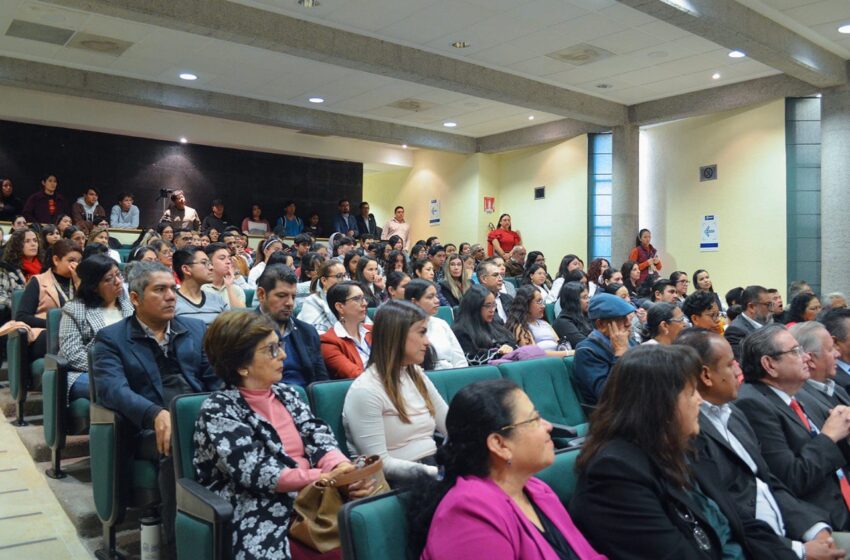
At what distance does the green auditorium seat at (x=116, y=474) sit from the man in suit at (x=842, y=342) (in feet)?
10.6

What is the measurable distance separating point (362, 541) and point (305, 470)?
0.61 metres

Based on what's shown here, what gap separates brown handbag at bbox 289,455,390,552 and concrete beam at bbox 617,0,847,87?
5.60m

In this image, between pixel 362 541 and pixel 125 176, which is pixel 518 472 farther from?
pixel 125 176

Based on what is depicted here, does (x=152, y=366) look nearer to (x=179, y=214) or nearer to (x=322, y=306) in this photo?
(x=322, y=306)

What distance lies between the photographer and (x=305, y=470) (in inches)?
82.1

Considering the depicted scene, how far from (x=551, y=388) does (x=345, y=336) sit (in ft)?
3.50

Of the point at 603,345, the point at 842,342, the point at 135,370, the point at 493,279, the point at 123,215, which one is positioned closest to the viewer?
the point at 135,370

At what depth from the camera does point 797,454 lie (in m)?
2.54

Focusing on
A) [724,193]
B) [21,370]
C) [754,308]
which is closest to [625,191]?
[724,193]

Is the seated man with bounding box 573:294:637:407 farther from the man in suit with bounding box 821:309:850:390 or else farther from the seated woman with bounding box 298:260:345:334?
the seated woman with bounding box 298:260:345:334

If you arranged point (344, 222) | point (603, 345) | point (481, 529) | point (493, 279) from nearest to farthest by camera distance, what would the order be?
1. point (481, 529)
2. point (603, 345)
3. point (493, 279)
4. point (344, 222)

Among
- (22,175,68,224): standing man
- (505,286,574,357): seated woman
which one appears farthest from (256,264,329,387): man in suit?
(22,175,68,224): standing man

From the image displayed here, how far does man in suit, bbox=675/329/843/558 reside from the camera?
2.17 meters

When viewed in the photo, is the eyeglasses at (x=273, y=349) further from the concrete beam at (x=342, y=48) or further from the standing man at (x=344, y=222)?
the standing man at (x=344, y=222)
